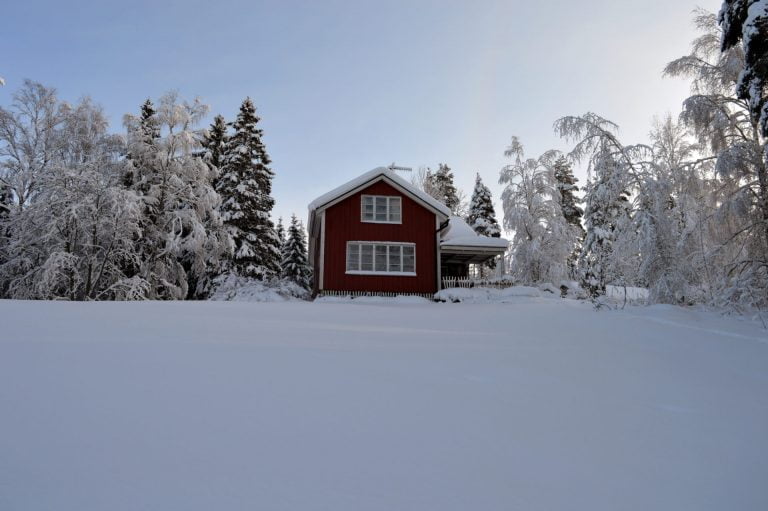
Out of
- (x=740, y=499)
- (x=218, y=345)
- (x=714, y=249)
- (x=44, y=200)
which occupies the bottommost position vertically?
(x=740, y=499)

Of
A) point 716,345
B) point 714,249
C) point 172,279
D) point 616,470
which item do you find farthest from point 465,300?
point 616,470

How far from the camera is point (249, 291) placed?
23562 millimetres

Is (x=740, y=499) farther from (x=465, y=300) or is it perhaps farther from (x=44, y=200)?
(x=44, y=200)

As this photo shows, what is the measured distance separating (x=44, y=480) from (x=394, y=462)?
198 centimetres

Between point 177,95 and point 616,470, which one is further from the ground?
point 177,95

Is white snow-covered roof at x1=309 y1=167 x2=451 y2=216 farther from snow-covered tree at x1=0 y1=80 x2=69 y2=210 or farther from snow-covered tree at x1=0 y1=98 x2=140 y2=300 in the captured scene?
snow-covered tree at x1=0 y1=80 x2=69 y2=210

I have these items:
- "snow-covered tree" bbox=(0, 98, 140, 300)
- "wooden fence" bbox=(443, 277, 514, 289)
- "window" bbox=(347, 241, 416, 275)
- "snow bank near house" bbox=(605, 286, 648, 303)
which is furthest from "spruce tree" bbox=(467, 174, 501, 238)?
"snow-covered tree" bbox=(0, 98, 140, 300)

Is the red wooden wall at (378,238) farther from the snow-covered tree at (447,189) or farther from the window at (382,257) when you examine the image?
the snow-covered tree at (447,189)

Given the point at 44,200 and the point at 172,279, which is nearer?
the point at 44,200

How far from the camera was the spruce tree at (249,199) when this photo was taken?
25719mm

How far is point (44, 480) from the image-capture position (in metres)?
2.33

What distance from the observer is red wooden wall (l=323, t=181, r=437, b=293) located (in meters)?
20.3

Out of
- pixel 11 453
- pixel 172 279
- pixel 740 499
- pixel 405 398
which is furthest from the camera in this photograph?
pixel 172 279

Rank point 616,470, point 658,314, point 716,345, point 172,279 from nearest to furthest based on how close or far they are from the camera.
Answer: point 616,470 → point 716,345 → point 658,314 → point 172,279
